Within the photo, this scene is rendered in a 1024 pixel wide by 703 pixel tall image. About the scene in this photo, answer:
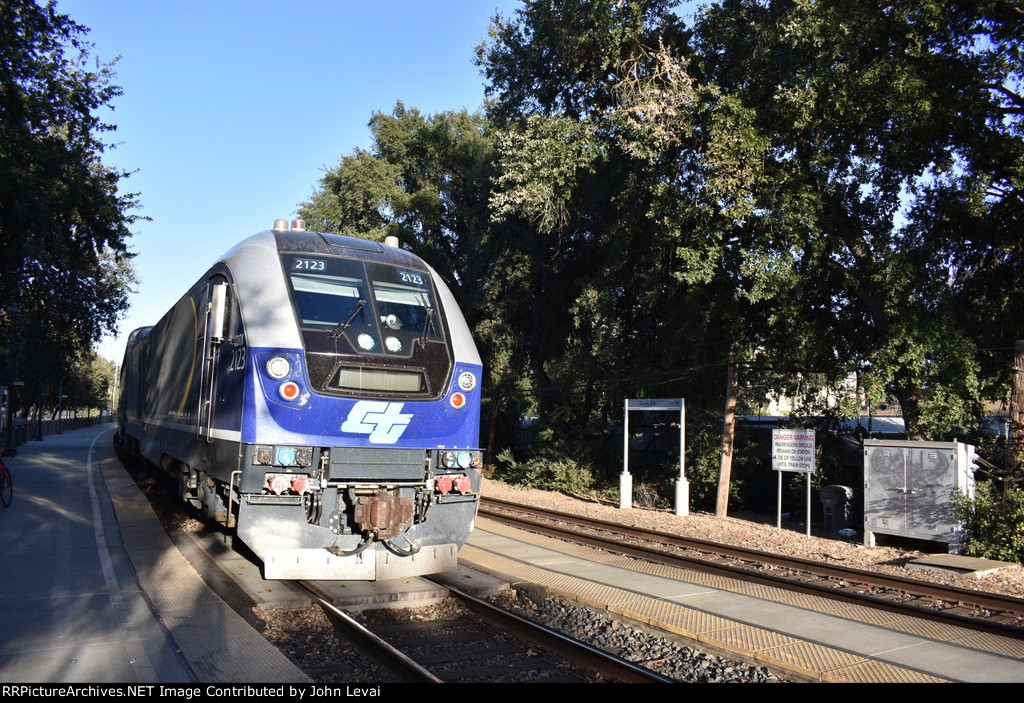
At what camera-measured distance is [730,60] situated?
52.1 feet

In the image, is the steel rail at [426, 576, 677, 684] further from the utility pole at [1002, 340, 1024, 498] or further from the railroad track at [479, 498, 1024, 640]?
the utility pole at [1002, 340, 1024, 498]

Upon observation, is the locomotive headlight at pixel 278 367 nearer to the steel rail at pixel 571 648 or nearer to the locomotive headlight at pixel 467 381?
the locomotive headlight at pixel 467 381

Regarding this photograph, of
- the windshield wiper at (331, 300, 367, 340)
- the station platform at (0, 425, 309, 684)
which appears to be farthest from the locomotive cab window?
the station platform at (0, 425, 309, 684)

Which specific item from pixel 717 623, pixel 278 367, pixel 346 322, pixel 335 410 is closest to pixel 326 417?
pixel 335 410

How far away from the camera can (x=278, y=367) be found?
266 inches

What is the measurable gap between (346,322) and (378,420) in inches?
41.6

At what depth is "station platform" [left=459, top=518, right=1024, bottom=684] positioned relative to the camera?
5746 millimetres

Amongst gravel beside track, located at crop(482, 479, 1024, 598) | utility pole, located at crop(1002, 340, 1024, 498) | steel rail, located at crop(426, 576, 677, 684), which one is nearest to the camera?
steel rail, located at crop(426, 576, 677, 684)

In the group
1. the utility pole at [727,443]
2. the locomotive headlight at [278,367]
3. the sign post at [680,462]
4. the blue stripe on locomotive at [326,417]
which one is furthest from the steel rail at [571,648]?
the utility pole at [727,443]

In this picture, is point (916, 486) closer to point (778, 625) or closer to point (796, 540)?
point (796, 540)

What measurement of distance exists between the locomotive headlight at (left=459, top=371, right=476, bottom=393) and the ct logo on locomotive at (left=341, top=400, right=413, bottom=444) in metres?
0.74

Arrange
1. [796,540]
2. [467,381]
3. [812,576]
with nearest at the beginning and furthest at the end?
[467,381] < [812,576] < [796,540]

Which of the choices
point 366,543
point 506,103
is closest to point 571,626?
point 366,543

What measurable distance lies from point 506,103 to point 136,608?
60.2ft
